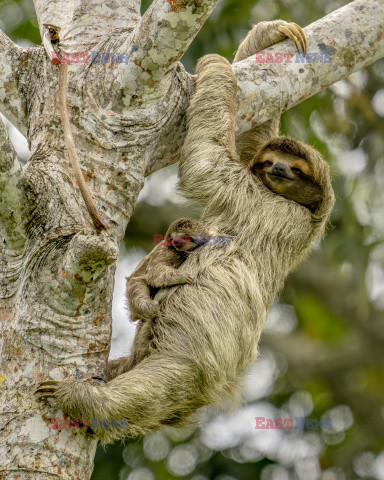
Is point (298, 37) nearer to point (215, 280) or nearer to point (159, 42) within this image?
point (159, 42)

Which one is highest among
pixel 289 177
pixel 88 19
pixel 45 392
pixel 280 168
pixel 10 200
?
pixel 88 19

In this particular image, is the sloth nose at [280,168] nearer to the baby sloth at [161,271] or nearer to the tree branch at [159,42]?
the baby sloth at [161,271]

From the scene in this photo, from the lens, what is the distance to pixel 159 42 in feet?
18.2

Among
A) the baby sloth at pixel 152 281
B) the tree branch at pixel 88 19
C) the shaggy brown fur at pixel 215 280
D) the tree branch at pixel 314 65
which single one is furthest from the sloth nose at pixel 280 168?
the tree branch at pixel 88 19

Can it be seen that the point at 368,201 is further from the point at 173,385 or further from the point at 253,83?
the point at 173,385

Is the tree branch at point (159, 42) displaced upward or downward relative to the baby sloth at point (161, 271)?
upward

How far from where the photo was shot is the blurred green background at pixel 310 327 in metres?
10.8

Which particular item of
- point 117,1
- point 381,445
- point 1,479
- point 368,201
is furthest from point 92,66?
point 381,445

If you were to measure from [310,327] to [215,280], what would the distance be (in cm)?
738

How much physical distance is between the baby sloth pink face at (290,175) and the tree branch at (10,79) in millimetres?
2513

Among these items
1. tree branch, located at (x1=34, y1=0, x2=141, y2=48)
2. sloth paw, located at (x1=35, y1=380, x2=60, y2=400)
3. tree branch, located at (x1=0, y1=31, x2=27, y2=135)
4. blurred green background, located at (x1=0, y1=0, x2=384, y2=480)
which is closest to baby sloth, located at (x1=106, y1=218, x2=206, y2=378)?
sloth paw, located at (x1=35, y1=380, x2=60, y2=400)

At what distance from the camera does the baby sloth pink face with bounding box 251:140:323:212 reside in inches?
277

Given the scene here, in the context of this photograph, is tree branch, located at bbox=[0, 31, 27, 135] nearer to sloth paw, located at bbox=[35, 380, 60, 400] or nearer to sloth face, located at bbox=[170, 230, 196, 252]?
sloth face, located at bbox=[170, 230, 196, 252]

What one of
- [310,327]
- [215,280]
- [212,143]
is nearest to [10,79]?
[212,143]
